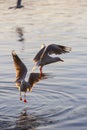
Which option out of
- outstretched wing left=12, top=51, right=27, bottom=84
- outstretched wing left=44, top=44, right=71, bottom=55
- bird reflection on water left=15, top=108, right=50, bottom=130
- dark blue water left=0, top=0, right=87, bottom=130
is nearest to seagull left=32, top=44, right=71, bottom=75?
outstretched wing left=44, top=44, right=71, bottom=55

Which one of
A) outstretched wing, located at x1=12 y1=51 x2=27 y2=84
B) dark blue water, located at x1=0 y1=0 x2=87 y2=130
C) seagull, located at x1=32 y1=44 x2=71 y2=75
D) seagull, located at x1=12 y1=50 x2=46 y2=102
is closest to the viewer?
dark blue water, located at x1=0 y1=0 x2=87 y2=130

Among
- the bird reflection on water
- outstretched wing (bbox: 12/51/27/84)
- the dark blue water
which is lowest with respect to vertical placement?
the dark blue water

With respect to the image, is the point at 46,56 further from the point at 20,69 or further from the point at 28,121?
the point at 28,121

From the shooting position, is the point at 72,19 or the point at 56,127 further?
the point at 72,19

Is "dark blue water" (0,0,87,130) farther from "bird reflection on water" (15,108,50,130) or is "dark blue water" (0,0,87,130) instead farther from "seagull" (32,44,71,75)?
"seagull" (32,44,71,75)

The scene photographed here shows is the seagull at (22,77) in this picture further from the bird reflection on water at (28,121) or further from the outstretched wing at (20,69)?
the bird reflection on water at (28,121)

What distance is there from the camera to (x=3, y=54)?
79.6ft

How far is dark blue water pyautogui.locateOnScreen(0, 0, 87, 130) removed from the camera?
14562 millimetres

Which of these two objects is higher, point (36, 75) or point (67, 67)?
point (36, 75)

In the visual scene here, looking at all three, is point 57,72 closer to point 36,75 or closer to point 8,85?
point 8,85

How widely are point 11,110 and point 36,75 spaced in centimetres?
124

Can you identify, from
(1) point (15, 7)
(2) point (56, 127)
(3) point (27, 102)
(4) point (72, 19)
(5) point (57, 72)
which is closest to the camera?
(2) point (56, 127)

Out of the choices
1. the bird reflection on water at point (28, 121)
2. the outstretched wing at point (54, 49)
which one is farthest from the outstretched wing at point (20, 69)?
the outstretched wing at point (54, 49)

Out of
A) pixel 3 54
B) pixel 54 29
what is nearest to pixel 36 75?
pixel 3 54
